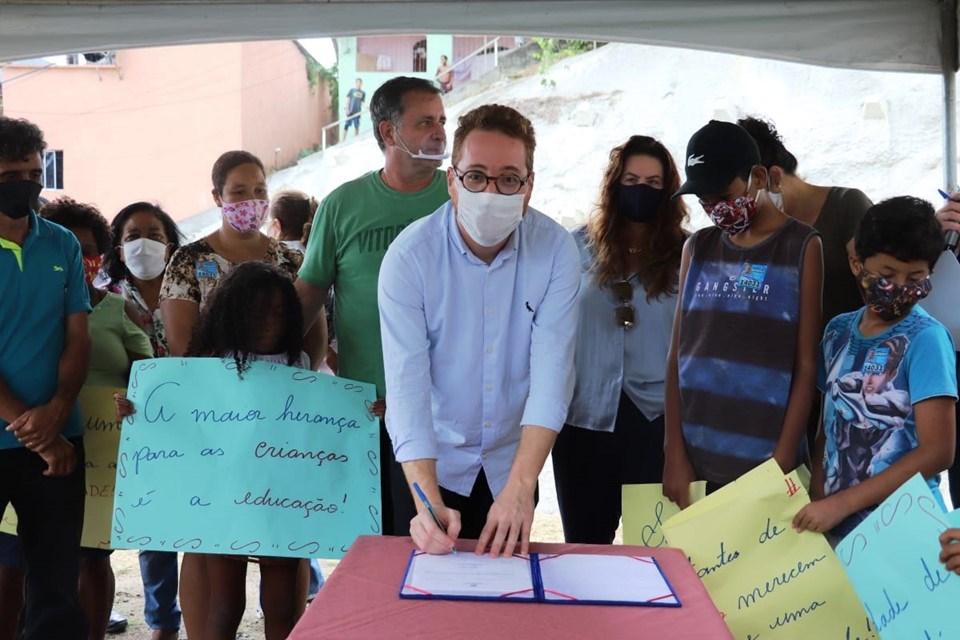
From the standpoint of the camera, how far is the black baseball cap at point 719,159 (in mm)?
2568

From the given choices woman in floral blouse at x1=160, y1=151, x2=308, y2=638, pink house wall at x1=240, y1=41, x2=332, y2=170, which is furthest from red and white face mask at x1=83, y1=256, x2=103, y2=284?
pink house wall at x1=240, y1=41, x2=332, y2=170

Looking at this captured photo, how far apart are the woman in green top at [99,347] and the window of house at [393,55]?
1946 cm

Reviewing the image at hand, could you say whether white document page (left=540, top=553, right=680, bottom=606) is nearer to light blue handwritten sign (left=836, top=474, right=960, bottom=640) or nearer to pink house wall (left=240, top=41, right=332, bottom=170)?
light blue handwritten sign (left=836, top=474, right=960, bottom=640)

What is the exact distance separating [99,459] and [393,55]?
20.5 m

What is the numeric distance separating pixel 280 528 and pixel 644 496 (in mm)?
981

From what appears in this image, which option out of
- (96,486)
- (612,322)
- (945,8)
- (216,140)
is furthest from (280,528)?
(216,140)

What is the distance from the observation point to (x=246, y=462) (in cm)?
275

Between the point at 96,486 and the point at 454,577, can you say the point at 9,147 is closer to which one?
the point at 96,486

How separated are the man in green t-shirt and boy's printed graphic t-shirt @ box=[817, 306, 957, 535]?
122 centimetres

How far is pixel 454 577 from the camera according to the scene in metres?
1.62

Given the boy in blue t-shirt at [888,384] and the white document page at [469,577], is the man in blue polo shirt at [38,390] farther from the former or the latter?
the boy in blue t-shirt at [888,384]

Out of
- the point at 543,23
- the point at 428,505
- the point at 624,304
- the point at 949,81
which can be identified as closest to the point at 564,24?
the point at 543,23

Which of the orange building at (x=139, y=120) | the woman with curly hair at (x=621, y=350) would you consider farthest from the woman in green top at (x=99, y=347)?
the orange building at (x=139, y=120)

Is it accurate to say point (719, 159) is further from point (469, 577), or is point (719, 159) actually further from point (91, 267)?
point (91, 267)
